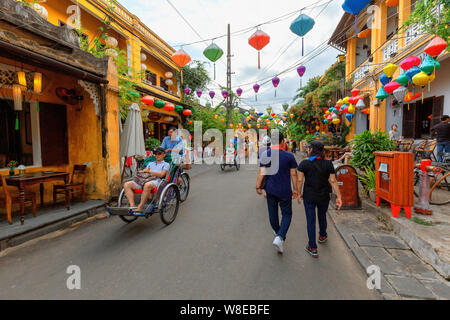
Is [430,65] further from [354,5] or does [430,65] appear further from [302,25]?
[302,25]

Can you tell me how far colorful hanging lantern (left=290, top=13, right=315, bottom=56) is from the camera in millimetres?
6266

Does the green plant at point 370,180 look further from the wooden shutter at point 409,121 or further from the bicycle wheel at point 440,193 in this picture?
the wooden shutter at point 409,121

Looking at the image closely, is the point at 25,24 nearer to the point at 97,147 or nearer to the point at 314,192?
the point at 97,147

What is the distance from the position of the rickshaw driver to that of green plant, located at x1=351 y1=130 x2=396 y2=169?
4802 millimetres

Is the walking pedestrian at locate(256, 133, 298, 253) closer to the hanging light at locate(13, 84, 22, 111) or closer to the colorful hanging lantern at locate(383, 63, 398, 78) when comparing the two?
the hanging light at locate(13, 84, 22, 111)

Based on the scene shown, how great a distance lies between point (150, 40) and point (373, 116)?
1368 centimetres

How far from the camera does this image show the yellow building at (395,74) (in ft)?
29.0

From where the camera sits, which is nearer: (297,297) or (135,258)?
(297,297)

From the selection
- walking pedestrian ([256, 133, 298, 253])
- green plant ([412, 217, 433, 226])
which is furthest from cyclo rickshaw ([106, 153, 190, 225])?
green plant ([412, 217, 433, 226])

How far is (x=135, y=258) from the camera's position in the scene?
10.6 feet

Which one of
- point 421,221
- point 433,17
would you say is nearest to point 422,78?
point 433,17

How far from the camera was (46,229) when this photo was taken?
167 inches
